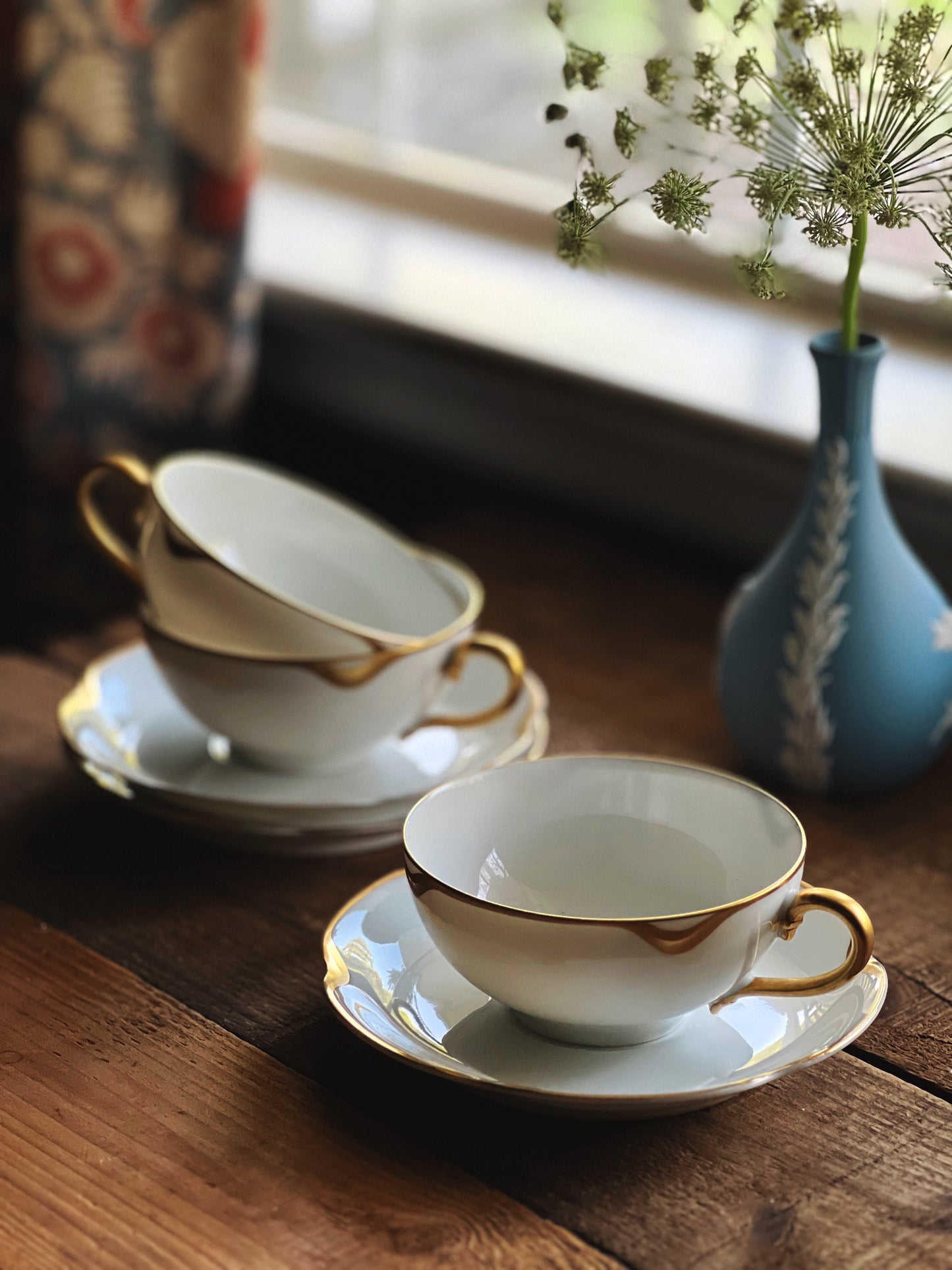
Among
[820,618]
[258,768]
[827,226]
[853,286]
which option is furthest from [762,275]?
[258,768]

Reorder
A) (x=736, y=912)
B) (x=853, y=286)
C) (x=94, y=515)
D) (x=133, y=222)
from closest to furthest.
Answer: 1. (x=736, y=912)
2. (x=853, y=286)
3. (x=94, y=515)
4. (x=133, y=222)

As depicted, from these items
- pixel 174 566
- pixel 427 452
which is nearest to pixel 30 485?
pixel 427 452

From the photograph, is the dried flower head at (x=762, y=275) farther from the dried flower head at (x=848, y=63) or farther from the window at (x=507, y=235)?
the window at (x=507, y=235)

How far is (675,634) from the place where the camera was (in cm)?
100

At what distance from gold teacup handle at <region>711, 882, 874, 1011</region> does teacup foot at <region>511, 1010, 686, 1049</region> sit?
3cm

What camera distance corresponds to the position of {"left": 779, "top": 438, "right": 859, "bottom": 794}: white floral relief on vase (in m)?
0.75

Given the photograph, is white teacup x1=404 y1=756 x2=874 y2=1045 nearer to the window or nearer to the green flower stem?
the green flower stem

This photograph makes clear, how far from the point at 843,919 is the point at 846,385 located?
29cm

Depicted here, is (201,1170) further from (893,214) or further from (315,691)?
(893,214)

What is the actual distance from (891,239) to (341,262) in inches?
19.8

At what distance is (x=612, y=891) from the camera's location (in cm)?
59

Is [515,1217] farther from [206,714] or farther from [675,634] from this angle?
[675,634]

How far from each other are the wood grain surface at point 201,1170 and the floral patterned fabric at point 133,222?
2.16ft

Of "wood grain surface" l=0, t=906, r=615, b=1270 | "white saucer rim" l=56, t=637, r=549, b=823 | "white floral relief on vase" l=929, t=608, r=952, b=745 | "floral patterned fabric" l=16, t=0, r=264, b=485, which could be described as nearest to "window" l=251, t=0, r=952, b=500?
"floral patterned fabric" l=16, t=0, r=264, b=485
